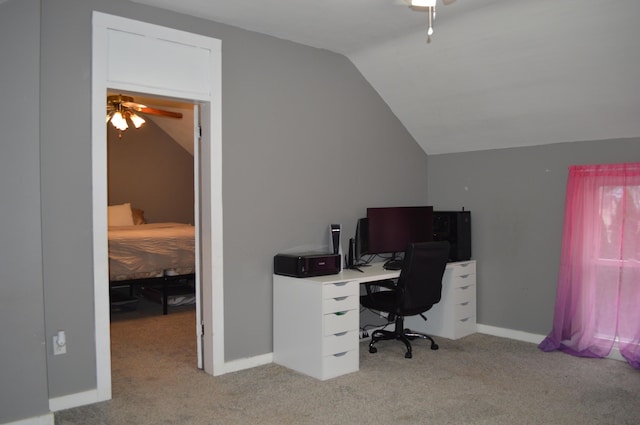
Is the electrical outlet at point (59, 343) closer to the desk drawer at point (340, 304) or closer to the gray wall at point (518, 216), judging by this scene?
the desk drawer at point (340, 304)

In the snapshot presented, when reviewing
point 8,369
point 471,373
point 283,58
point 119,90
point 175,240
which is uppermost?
point 283,58

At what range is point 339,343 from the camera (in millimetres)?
3602

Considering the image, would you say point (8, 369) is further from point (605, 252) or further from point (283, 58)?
point (605, 252)

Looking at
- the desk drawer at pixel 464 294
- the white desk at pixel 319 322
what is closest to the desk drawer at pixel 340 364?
the white desk at pixel 319 322

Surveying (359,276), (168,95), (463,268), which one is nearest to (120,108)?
(168,95)

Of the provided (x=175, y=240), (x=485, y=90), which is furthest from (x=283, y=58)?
(x=175, y=240)

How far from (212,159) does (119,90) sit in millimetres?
737

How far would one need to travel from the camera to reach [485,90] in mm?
4145

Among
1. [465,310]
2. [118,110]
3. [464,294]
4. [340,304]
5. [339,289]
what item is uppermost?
[118,110]

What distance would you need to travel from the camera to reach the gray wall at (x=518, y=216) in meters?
4.30

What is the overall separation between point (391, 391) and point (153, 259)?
318 centimetres

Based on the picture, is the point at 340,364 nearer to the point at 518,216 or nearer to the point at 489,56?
the point at 518,216

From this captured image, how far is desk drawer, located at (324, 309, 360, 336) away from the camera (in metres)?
3.53

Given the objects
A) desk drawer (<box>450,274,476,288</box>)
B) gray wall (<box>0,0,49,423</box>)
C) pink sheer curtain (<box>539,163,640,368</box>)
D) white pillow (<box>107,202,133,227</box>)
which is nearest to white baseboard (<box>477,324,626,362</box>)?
pink sheer curtain (<box>539,163,640,368</box>)
